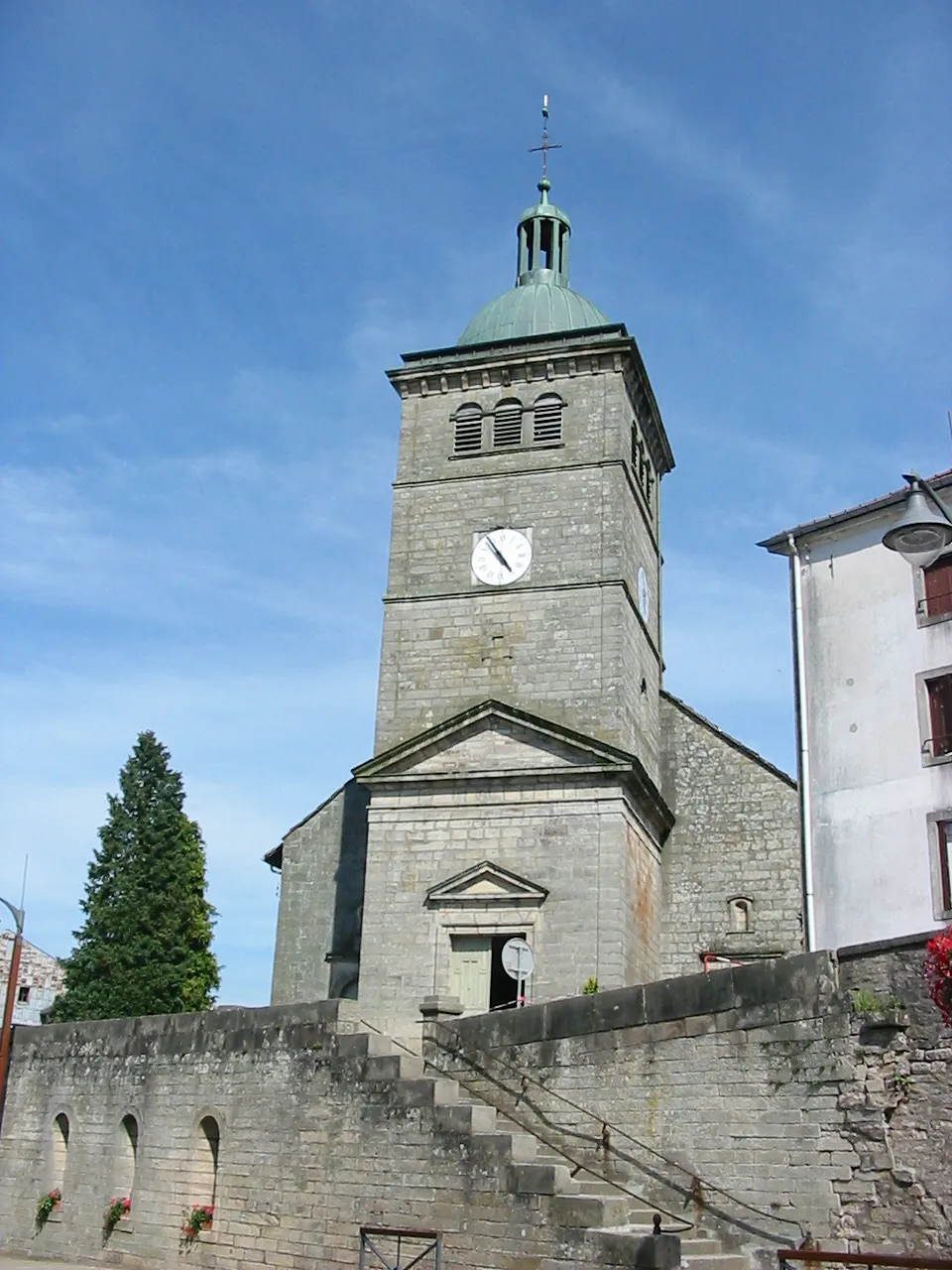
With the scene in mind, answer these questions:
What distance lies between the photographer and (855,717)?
21.7 meters

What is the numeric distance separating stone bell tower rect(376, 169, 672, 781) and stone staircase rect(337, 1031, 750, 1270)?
32.1ft

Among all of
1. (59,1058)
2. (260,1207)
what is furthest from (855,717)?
(59,1058)

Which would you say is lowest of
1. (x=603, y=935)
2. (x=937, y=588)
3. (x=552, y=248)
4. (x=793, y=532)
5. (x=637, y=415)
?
(x=603, y=935)

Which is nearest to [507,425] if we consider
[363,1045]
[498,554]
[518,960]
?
[498,554]

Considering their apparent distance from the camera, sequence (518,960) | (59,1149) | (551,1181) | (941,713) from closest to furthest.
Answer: (551,1181) < (518,960) < (941,713) < (59,1149)

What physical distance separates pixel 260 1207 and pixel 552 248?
21.9m

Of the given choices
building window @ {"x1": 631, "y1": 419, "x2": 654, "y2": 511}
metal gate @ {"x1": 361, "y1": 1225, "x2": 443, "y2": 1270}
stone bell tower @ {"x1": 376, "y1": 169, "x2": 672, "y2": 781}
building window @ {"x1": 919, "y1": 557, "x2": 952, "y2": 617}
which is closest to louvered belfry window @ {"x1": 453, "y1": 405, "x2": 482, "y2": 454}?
stone bell tower @ {"x1": 376, "y1": 169, "x2": 672, "y2": 781}

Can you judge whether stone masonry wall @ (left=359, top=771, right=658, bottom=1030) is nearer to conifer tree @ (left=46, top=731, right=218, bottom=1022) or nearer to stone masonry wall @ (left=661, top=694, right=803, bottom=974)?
stone masonry wall @ (left=661, top=694, right=803, bottom=974)

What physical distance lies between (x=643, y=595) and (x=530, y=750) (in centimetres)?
538

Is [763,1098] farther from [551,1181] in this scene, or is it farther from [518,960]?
[518,960]

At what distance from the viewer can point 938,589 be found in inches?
832

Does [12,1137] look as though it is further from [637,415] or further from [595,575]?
[637,415]

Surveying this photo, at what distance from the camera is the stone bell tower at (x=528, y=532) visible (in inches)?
1024

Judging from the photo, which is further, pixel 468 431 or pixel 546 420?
pixel 468 431
